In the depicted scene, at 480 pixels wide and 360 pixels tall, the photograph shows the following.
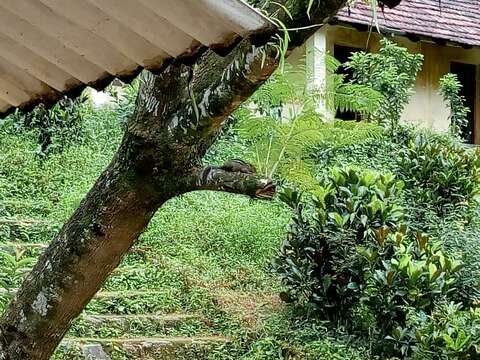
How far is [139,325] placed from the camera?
186 inches

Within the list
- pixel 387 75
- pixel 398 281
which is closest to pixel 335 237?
pixel 398 281

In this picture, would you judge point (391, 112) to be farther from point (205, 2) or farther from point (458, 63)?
point (205, 2)

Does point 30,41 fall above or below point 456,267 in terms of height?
above

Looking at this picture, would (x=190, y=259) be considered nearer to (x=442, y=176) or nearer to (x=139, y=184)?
(x=442, y=176)

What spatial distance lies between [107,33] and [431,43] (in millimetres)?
10259

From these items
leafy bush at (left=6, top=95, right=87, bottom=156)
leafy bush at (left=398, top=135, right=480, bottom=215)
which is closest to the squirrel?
leafy bush at (left=398, top=135, right=480, bottom=215)

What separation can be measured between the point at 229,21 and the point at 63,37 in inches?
16.7

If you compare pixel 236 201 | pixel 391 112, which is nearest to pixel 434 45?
pixel 391 112

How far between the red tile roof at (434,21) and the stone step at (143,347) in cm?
596

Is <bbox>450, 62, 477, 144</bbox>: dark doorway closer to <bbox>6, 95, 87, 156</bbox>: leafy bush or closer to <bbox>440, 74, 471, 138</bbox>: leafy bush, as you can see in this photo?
<bbox>440, 74, 471, 138</bbox>: leafy bush

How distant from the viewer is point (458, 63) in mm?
11867

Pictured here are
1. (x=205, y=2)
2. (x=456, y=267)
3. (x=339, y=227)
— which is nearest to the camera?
(x=205, y=2)

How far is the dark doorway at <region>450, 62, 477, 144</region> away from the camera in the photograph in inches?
465

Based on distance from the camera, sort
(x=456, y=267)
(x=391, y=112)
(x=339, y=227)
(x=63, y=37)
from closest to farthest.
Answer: (x=63, y=37), (x=456, y=267), (x=339, y=227), (x=391, y=112)
